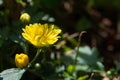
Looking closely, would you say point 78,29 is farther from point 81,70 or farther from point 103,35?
point 81,70

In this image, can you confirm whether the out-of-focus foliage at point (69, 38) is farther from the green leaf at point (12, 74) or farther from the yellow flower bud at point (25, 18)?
the green leaf at point (12, 74)

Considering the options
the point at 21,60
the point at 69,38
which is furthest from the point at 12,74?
the point at 69,38

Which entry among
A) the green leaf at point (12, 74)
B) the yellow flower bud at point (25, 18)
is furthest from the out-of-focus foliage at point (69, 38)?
the green leaf at point (12, 74)

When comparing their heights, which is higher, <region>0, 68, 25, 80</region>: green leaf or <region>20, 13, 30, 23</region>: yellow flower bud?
<region>20, 13, 30, 23</region>: yellow flower bud

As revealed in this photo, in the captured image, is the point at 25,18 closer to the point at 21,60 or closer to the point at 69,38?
the point at 21,60

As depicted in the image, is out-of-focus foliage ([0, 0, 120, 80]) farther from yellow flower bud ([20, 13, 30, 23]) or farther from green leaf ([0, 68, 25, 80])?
green leaf ([0, 68, 25, 80])

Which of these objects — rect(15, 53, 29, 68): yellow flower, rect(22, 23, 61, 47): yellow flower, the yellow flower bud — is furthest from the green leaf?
the yellow flower bud
